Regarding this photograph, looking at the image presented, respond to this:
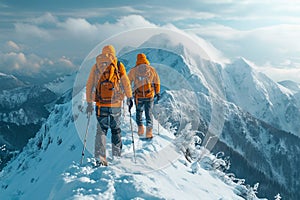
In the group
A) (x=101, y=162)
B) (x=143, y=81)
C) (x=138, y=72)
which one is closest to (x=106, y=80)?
(x=101, y=162)

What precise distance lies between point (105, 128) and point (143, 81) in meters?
3.73

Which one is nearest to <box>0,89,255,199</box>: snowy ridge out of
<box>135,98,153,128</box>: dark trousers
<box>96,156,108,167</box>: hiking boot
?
<box>96,156,108,167</box>: hiking boot

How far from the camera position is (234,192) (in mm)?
14305

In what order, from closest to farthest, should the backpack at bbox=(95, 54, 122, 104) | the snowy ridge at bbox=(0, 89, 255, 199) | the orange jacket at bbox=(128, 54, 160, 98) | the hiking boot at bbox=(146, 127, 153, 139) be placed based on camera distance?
1. the snowy ridge at bbox=(0, 89, 255, 199)
2. the backpack at bbox=(95, 54, 122, 104)
3. the orange jacket at bbox=(128, 54, 160, 98)
4. the hiking boot at bbox=(146, 127, 153, 139)

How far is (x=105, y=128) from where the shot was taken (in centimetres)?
1223

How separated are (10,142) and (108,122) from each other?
191586 mm

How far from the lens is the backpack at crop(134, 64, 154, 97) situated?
14.9m

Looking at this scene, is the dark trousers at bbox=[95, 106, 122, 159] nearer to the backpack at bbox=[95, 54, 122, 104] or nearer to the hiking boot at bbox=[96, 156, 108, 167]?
the hiking boot at bbox=[96, 156, 108, 167]

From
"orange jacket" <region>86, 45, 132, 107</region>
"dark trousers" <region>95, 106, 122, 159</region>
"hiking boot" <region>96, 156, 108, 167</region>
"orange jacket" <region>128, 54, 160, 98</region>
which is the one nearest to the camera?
"hiking boot" <region>96, 156, 108, 167</region>

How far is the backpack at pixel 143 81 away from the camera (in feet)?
48.9

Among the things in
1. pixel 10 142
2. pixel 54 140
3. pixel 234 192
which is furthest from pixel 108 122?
pixel 10 142

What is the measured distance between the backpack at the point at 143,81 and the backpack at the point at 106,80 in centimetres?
294

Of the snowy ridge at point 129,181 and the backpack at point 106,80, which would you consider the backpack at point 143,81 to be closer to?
the snowy ridge at point 129,181

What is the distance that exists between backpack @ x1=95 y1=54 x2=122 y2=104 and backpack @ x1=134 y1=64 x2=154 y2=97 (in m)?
2.94
